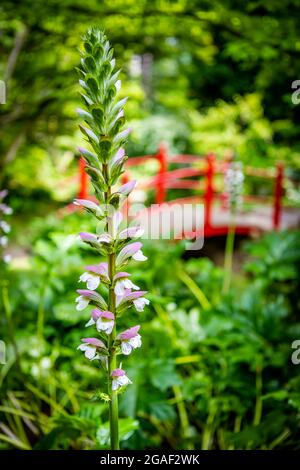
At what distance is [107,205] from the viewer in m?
1.48

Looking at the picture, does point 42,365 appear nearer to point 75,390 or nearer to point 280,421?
point 75,390

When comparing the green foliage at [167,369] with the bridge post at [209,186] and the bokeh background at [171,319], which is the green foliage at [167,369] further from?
the bridge post at [209,186]

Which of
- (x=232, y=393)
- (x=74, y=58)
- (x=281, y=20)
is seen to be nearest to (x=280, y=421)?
(x=232, y=393)

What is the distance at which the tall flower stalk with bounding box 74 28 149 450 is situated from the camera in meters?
1.43

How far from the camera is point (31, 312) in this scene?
347 centimetres

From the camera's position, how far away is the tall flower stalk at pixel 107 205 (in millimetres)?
1426

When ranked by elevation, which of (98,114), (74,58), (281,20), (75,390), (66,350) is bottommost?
(75,390)

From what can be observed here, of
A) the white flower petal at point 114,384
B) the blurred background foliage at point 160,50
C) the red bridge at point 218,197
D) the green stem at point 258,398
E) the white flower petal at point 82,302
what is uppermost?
the blurred background foliage at point 160,50

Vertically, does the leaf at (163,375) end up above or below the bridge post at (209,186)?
below

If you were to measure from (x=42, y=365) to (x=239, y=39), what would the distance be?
9.58 ft

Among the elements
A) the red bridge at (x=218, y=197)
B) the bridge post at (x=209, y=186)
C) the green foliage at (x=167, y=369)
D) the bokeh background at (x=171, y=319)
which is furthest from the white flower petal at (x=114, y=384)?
the bridge post at (x=209, y=186)

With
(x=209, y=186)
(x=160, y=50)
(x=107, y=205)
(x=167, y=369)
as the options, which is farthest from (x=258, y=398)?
(x=160, y=50)

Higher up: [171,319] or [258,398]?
[171,319]

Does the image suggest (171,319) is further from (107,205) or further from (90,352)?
(107,205)
